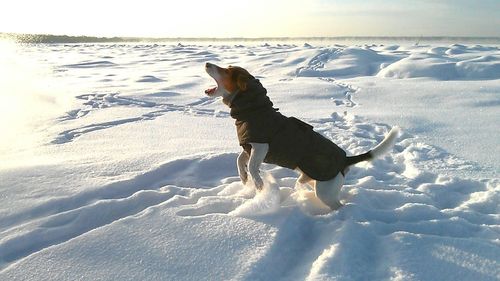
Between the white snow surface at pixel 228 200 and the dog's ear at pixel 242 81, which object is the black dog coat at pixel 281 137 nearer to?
the dog's ear at pixel 242 81

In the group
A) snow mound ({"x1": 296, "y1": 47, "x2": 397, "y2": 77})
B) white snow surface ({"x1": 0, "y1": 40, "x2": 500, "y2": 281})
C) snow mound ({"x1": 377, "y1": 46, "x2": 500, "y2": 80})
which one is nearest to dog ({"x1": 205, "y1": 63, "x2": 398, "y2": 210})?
white snow surface ({"x1": 0, "y1": 40, "x2": 500, "y2": 281})

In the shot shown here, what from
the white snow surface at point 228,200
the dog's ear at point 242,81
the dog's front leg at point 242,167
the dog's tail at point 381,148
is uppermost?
the dog's ear at point 242,81

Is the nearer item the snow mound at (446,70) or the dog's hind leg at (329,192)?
the dog's hind leg at (329,192)

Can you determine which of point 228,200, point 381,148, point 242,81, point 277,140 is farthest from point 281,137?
point 381,148

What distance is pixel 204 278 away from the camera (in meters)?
2.06

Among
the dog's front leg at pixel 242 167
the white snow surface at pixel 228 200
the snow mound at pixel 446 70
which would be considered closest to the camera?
the white snow surface at pixel 228 200

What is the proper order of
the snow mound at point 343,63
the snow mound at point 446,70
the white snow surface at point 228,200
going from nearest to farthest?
the white snow surface at point 228,200, the snow mound at point 446,70, the snow mound at point 343,63

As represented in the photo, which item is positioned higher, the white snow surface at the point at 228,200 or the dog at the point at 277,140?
the dog at the point at 277,140

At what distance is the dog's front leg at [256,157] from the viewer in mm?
2895

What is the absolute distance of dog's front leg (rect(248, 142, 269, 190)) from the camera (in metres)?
2.89

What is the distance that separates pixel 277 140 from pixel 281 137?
4cm

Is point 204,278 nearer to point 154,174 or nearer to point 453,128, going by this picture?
point 154,174

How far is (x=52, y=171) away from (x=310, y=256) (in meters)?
2.38

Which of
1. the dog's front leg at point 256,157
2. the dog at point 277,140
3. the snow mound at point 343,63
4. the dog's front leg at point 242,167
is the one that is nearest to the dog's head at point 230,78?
the dog at point 277,140
